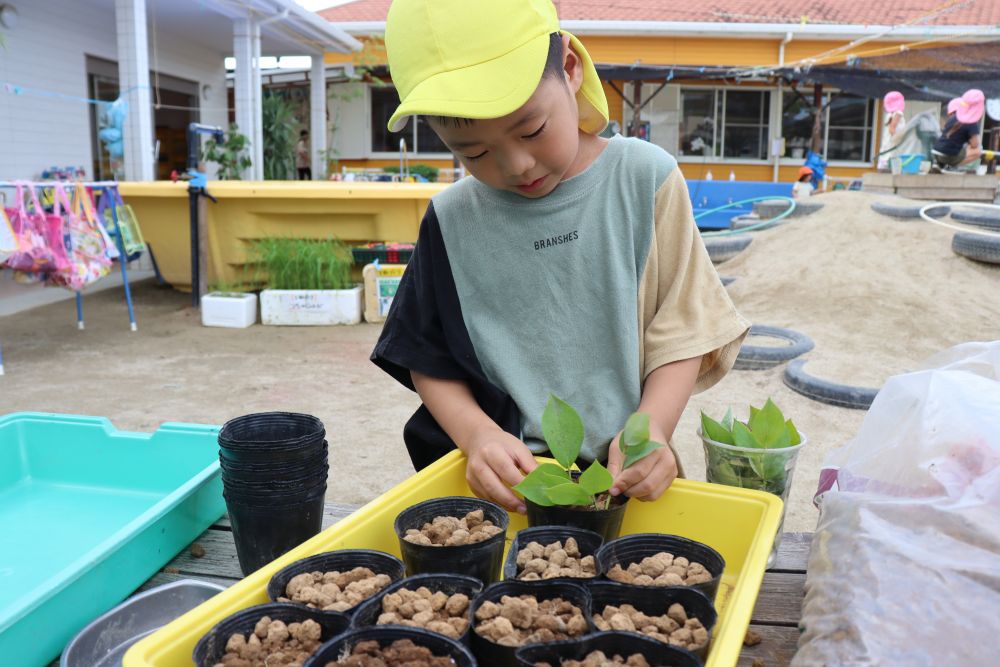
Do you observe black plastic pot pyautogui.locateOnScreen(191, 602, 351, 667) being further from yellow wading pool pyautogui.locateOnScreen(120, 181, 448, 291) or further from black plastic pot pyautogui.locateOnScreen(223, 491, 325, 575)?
yellow wading pool pyautogui.locateOnScreen(120, 181, 448, 291)

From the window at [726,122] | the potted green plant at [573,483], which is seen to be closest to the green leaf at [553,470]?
the potted green plant at [573,483]

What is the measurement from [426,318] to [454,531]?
0.44 metres

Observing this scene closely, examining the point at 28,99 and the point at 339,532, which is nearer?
the point at 339,532

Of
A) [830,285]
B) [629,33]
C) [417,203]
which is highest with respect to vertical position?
[629,33]

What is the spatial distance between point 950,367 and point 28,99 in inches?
324

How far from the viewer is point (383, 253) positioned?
579 cm

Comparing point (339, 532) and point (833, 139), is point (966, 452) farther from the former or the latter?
point (833, 139)

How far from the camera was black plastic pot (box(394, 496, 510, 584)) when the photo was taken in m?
0.91

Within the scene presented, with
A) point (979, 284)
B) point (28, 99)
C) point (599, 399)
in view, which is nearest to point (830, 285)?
point (979, 284)

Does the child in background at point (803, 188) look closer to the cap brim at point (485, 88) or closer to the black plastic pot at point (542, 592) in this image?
the cap brim at point (485, 88)

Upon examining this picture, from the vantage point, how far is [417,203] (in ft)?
19.1

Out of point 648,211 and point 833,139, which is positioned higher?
point 833,139

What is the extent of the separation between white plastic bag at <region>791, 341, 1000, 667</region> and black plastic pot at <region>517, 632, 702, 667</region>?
135 millimetres

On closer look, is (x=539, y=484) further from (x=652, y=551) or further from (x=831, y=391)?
(x=831, y=391)
